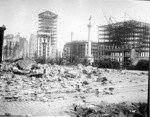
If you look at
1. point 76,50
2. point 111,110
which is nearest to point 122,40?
point 76,50

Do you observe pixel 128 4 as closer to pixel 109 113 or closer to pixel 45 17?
pixel 45 17

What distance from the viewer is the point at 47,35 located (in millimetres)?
5035

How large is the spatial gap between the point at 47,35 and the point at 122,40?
211cm

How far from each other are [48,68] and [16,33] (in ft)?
4.08

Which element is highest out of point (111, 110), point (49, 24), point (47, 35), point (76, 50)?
point (49, 24)

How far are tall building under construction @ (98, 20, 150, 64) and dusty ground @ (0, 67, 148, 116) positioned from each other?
1.46 feet

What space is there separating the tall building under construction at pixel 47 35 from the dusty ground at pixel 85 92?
699mm

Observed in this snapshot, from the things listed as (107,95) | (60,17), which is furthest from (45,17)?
(107,95)

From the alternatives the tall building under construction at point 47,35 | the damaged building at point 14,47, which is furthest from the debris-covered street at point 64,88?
the tall building under construction at point 47,35

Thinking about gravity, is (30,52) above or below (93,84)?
above

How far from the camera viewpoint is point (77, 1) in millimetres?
4355

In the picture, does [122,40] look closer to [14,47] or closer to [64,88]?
[64,88]

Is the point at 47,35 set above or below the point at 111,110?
above

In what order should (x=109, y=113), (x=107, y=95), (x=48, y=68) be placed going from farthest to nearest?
(x=48, y=68) → (x=107, y=95) → (x=109, y=113)
